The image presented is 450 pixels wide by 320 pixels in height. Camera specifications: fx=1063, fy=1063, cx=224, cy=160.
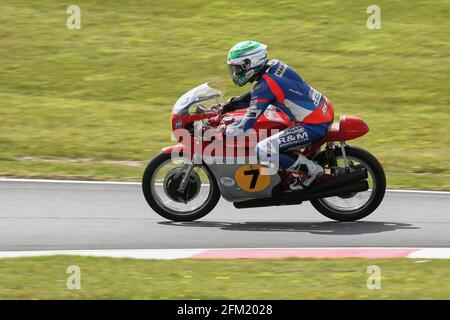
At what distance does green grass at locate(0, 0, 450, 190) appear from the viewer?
16.0 metres

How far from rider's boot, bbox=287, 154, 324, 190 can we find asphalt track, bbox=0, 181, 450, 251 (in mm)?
450

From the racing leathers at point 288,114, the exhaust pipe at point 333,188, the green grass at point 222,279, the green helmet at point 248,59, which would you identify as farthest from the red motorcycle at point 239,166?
the green grass at point 222,279

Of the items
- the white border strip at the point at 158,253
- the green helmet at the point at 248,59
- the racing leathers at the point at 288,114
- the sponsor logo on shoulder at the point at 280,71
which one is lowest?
the white border strip at the point at 158,253

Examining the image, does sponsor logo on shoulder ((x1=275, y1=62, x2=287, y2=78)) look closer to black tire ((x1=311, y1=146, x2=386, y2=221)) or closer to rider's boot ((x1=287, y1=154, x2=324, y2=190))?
rider's boot ((x1=287, y1=154, x2=324, y2=190))

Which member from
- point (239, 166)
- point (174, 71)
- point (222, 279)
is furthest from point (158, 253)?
point (174, 71)

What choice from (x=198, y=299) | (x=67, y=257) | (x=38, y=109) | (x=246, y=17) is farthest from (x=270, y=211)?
(x=246, y=17)

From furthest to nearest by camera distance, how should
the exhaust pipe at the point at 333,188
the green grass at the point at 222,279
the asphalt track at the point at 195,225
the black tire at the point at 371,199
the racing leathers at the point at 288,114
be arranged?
1. the black tire at the point at 371,199
2. the exhaust pipe at the point at 333,188
3. the racing leathers at the point at 288,114
4. the asphalt track at the point at 195,225
5. the green grass at the point at 222,279

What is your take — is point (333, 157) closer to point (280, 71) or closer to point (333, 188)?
point (333, 188)

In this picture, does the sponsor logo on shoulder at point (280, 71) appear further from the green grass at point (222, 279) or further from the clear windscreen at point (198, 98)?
the green grass at point (222, 279)

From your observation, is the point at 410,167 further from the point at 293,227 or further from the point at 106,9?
the point at 106,9

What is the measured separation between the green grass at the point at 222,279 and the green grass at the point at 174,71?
15.5ft

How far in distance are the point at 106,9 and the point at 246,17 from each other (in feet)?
11.7

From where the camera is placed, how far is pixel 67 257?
9.68m

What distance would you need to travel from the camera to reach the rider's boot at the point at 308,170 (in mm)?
11109
